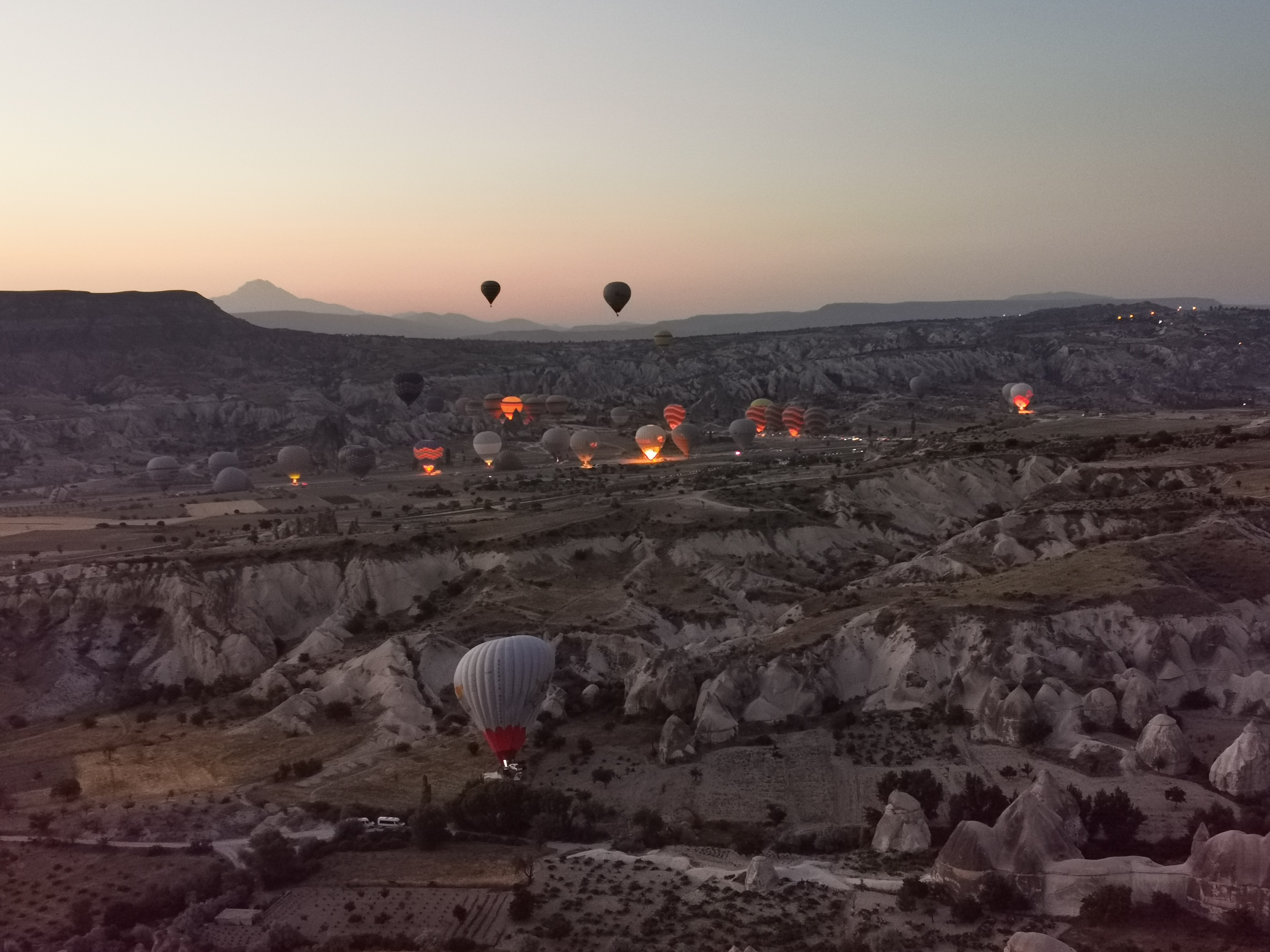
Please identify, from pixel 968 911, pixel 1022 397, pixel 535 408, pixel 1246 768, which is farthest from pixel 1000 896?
pixel 1022 397

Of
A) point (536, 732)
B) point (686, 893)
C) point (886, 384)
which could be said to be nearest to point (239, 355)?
point (886, 384)

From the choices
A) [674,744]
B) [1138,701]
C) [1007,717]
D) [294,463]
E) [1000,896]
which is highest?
[294,463]

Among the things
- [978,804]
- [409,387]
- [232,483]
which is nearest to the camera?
[978,804]

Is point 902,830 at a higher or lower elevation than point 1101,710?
lower

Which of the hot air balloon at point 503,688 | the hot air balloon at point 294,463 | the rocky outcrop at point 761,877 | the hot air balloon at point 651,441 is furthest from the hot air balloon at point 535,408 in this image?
the rocky outcrop at point 761,877

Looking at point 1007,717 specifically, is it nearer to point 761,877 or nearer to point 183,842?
point 761,877

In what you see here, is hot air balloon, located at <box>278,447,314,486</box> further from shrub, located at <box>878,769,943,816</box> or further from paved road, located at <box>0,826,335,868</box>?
shrub, located at <box>878,769,943,816</box>

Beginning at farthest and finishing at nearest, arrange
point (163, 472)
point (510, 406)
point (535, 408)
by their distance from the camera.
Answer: point (535, 408) < point (510, 406) < point (163, 472)

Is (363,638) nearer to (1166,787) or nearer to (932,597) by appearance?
(932,597)

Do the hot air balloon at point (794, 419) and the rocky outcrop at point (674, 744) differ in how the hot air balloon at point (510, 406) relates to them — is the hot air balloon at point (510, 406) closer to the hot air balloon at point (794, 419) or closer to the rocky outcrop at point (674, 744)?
the hot air balloon at point (794, 419)
